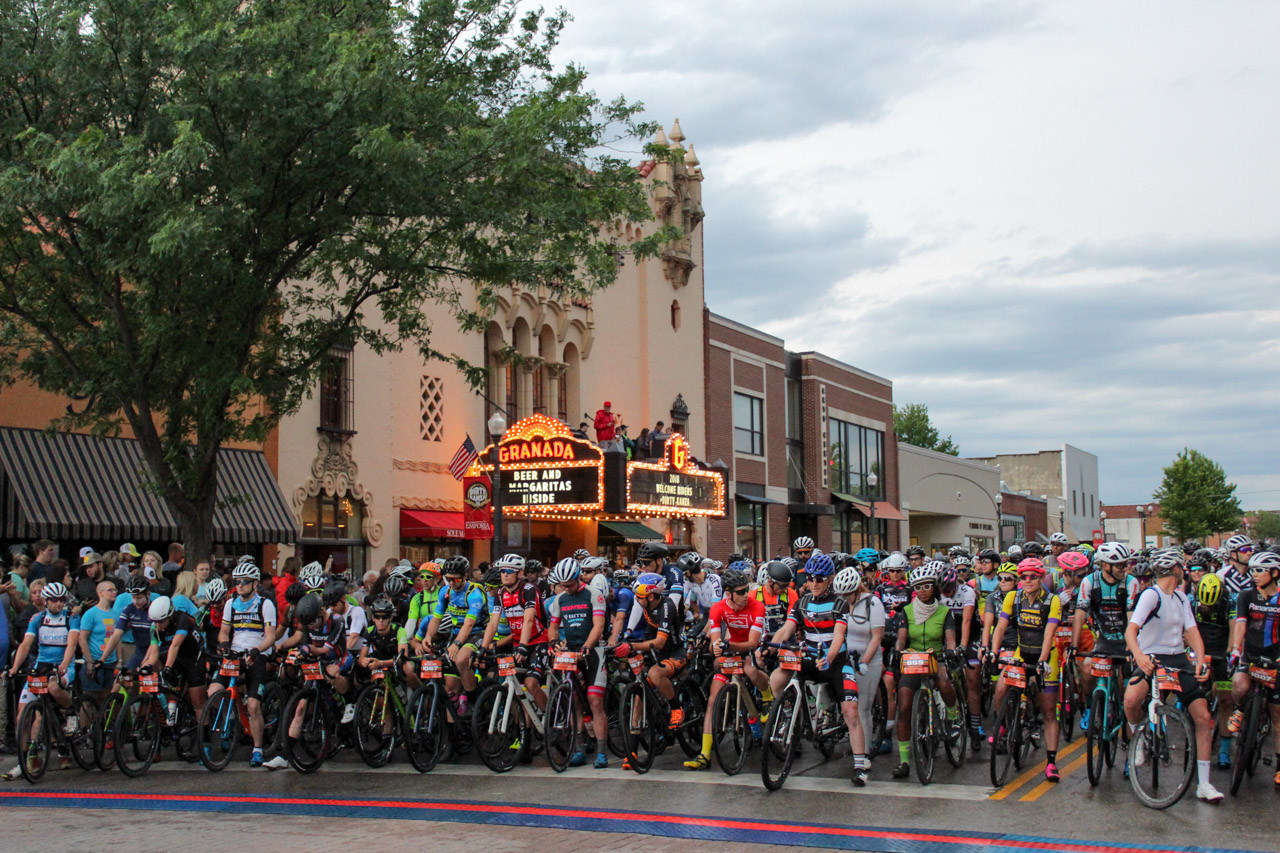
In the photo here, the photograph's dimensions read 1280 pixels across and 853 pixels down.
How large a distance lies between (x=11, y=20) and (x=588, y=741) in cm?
1115

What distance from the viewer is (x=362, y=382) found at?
26.1 metres

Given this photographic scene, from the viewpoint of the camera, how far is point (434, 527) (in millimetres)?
26844

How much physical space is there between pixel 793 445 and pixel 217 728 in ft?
109

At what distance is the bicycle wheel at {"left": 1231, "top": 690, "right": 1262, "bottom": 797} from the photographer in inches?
389

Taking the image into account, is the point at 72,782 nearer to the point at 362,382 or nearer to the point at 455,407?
the point at 362,382

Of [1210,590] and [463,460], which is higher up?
[463,460]

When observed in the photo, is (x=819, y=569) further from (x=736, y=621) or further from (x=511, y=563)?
(x=511, y=563)

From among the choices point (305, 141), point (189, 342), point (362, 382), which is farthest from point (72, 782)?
point (362, 382)

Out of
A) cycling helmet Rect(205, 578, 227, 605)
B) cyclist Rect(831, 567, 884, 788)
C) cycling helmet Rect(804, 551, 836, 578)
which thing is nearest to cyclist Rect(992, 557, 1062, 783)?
cyclist Rect(831, 567, 884, 788)

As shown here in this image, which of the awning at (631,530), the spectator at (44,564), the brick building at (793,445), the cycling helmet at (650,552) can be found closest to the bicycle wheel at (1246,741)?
the cycling helmet at (650,552)

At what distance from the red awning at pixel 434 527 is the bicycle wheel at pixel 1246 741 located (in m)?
18.9

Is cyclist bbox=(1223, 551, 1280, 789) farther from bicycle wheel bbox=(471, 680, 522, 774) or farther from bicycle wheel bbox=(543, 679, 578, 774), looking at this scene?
bicycle wheel bbox=(471, 680, 522, 774)

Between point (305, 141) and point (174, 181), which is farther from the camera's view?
point (174, 181)

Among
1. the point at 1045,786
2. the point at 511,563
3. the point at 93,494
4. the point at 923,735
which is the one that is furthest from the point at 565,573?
the point at 93,494
